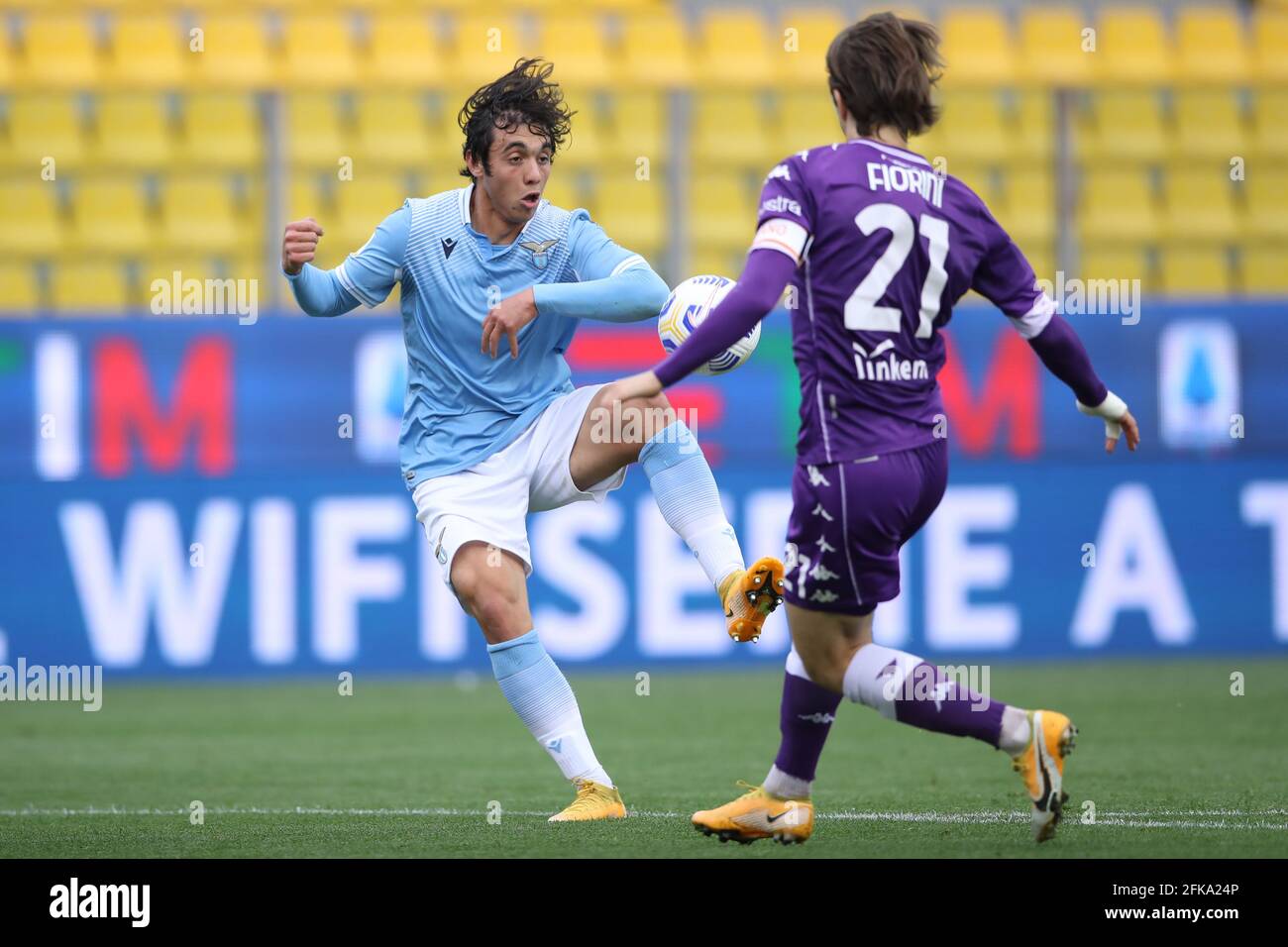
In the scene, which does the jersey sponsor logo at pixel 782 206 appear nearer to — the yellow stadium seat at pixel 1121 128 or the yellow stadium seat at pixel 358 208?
the yellow stadium seat at pixel 358 208

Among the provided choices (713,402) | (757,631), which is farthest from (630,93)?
(757,631)

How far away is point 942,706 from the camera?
421cm

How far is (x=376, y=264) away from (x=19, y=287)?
591cm

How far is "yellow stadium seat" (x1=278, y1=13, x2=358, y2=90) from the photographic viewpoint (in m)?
11.7

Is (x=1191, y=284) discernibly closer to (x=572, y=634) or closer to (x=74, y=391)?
(x=572, y=634)

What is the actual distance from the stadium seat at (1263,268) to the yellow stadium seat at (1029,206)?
1362 mm

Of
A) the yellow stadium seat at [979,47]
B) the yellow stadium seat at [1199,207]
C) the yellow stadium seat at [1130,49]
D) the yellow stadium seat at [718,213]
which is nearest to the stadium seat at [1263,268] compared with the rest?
the yellow stadium seat at [1199,207]

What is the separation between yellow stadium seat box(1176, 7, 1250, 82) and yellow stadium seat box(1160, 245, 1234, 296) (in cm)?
160

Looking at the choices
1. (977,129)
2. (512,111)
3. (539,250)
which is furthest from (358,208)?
(512,111)

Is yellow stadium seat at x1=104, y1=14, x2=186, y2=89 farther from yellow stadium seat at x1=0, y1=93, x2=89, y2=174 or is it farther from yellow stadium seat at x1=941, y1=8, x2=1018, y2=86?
yellow stadium seat at x1=941, y1=8, x2=1018, y2=86

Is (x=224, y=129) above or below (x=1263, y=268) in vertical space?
above

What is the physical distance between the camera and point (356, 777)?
21.2ft

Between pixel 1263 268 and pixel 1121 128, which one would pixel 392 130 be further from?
pixel 1263 268

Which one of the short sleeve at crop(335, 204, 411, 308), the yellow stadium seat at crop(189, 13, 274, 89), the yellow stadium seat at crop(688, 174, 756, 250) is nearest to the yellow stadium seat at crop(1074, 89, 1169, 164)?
the yellow stadium seat at crop(688, 174, 756, 250)
